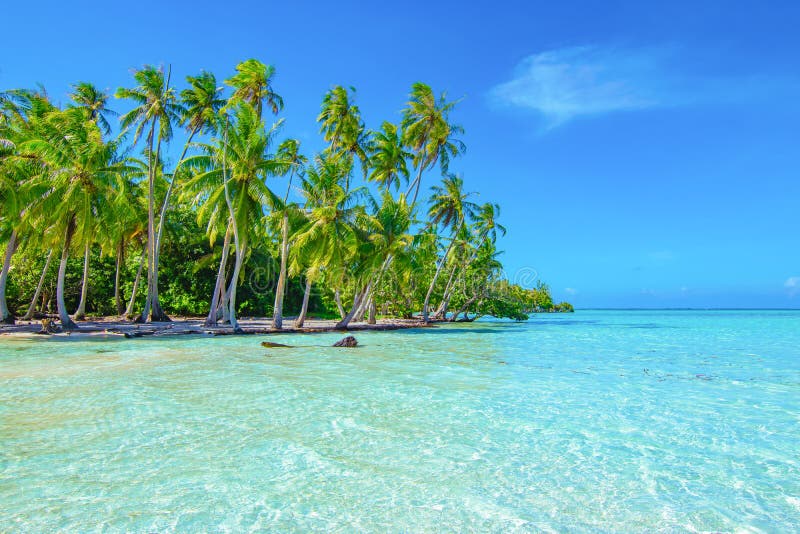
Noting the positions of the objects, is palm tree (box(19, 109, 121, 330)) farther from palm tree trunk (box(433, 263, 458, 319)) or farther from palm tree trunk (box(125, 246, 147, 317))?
palm tree trunk (box(433, 263, 458, 319))

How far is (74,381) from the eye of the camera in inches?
347

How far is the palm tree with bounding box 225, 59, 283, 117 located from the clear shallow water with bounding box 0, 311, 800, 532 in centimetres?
1677

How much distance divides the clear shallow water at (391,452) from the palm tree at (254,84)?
660 inches

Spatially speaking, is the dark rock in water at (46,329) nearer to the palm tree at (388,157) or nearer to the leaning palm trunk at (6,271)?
the leaning palm trunk at (6,271)

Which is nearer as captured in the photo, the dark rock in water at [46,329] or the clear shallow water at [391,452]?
the clear shallow water at [391,452]

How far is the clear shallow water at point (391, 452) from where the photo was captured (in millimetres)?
3615

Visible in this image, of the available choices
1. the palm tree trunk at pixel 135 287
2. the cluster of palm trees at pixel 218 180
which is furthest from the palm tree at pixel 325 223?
the palm tree trunk at pixel 135 287

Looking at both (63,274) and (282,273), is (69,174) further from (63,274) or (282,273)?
(282,273)

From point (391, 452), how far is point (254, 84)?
76.2 ft

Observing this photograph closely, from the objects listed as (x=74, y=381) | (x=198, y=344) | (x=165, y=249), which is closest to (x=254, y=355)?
(x=198, y=344)

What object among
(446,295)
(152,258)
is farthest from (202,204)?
(446,295)

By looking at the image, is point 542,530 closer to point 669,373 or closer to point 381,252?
point 669,373

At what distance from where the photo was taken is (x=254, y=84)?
79.9 feet

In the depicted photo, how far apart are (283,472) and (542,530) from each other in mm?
2277
